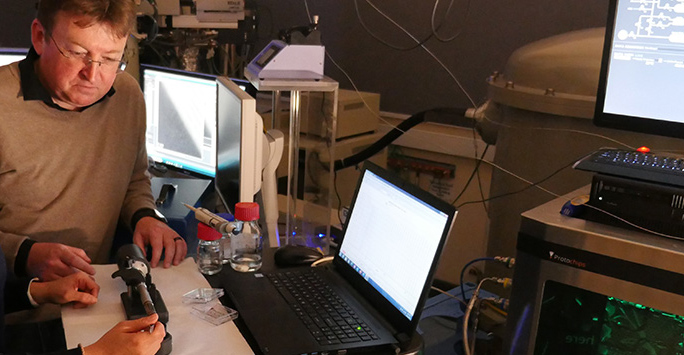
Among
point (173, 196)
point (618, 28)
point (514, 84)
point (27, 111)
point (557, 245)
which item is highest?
point (618, 28)

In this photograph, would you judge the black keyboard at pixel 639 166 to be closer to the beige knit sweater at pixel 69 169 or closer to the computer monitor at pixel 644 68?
the computer monitor at pixel 644 68

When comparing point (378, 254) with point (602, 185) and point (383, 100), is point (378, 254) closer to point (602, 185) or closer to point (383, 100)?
point (602, 185)

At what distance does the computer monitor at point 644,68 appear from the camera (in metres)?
1.17

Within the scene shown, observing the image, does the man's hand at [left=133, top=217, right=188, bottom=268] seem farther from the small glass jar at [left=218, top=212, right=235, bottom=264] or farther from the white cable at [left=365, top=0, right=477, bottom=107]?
the white cable at [left=365, top=0, right=477, bottom=107]

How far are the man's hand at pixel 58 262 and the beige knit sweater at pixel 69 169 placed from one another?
0.26 ft

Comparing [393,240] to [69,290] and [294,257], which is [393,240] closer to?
[294,257]

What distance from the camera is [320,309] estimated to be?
123cm

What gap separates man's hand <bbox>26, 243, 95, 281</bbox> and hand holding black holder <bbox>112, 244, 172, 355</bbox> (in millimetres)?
69

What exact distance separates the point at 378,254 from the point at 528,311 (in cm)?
28

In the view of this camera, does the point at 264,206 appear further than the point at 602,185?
Yes

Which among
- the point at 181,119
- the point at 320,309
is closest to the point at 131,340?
the point at 320,309

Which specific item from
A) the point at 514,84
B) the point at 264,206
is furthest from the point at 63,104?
the point at 514,84

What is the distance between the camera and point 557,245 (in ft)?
3.65

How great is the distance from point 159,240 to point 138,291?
25cm
